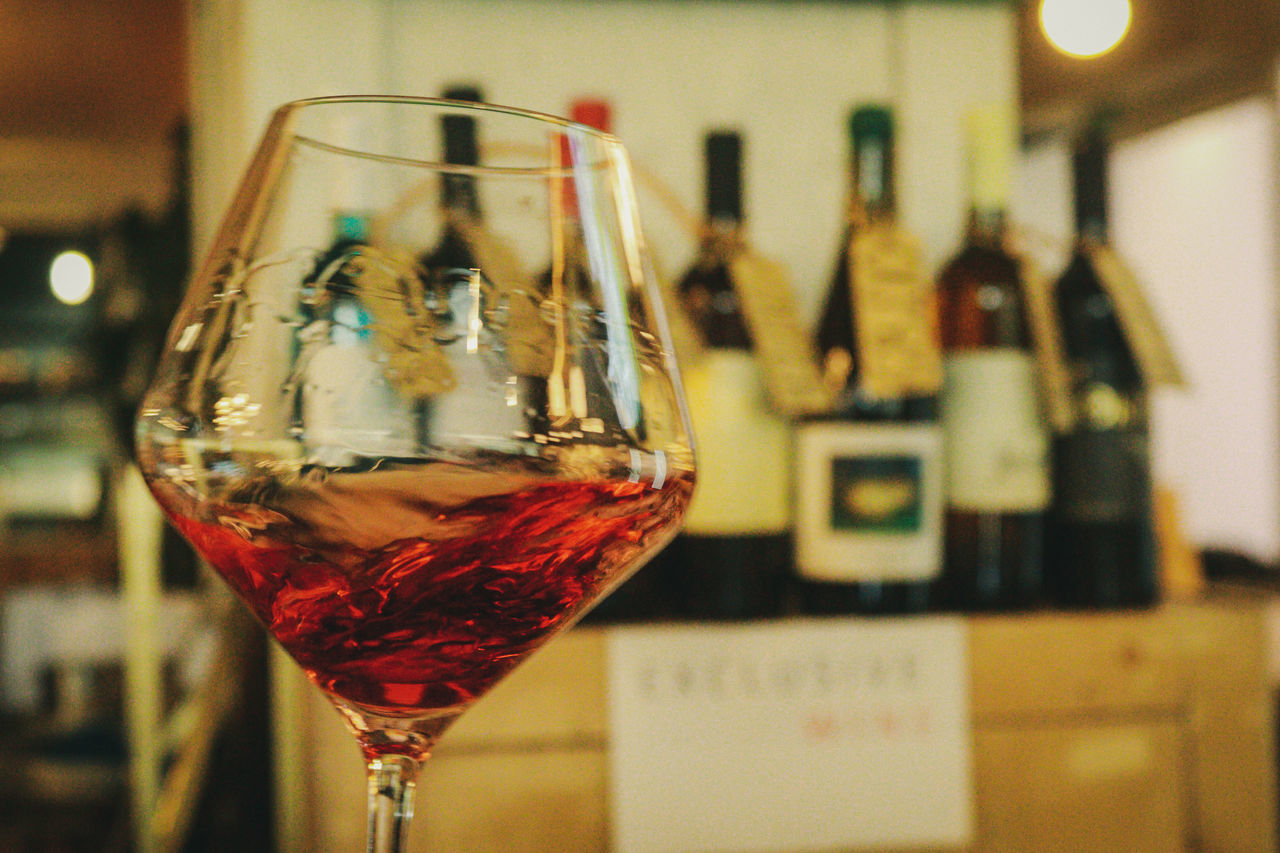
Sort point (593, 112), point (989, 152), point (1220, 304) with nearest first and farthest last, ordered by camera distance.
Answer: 1. point (593, 112)
2. point (989, 152)
3. point (1220, 304)

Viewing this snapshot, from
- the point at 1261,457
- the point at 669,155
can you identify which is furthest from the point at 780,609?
the point at 1261,457

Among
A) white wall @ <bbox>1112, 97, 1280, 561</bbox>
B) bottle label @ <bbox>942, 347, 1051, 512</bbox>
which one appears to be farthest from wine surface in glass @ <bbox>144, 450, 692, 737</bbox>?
white wall @ <bbox>1112, 97, 1280, 561</bbox>

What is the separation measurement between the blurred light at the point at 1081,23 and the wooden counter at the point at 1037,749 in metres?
0.99

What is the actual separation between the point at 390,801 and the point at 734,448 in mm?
423

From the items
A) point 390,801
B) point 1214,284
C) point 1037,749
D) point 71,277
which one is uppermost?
point 71,277

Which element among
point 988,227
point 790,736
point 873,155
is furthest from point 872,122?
point 790,736

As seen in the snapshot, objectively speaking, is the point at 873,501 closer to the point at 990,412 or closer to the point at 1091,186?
the point at 990,412

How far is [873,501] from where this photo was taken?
0.62 m

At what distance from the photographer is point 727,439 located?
0.62 metres

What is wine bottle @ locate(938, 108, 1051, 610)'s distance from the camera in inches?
25.5

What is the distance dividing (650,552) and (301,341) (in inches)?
4.6

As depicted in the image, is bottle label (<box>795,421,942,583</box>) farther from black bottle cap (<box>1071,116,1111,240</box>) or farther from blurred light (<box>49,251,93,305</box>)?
blurred light (<box>49,251,93,305</box>)

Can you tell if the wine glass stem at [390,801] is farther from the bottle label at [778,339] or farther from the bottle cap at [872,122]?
the bottle cap at [872,122]

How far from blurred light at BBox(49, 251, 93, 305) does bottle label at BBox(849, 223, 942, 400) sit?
3520mm
